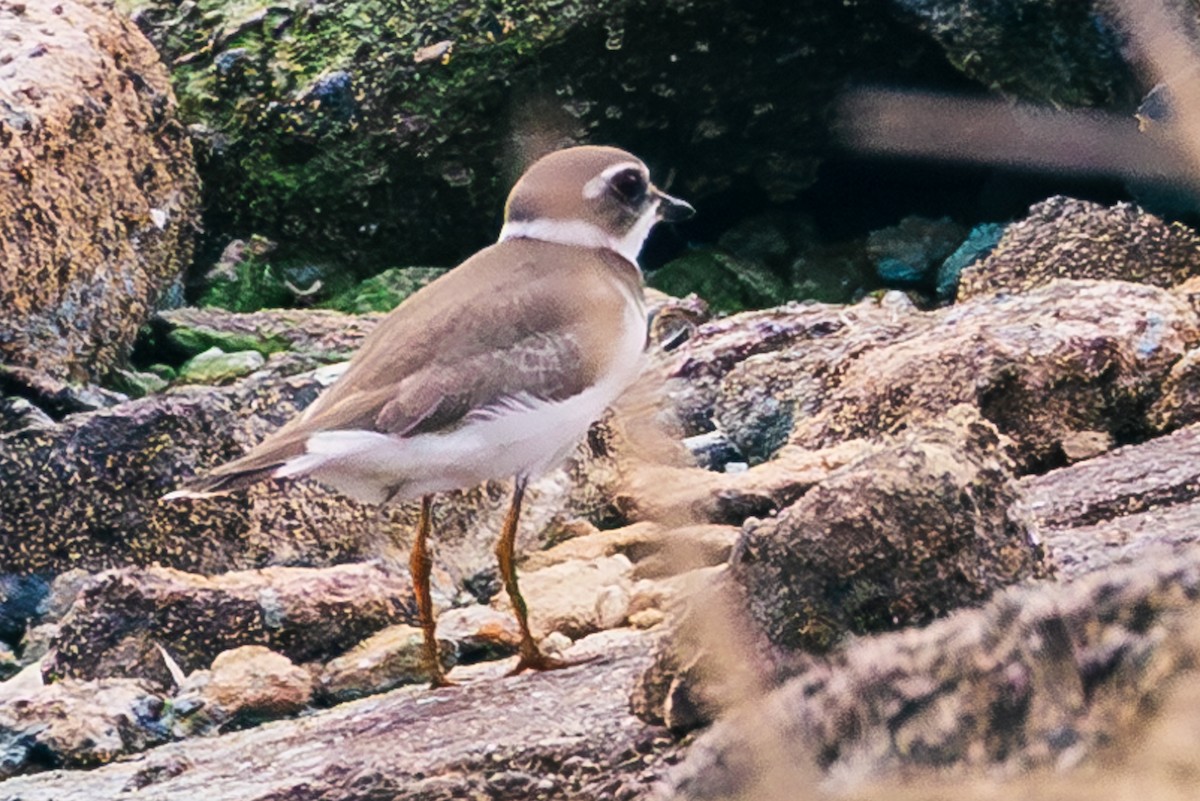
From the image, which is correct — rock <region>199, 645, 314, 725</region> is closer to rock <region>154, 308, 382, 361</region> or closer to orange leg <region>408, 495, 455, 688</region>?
orange leg <region>408, 495, 455, 688</region>

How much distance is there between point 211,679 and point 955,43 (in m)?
5.53

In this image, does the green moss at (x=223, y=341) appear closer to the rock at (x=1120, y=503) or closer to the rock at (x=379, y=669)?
the rock at (x=379, y=669)

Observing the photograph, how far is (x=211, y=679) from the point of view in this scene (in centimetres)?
555

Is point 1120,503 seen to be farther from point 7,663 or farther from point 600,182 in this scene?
point 7,663

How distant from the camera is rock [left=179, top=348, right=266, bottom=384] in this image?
27.7 ft

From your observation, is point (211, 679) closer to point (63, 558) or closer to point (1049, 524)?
point (63, 558)

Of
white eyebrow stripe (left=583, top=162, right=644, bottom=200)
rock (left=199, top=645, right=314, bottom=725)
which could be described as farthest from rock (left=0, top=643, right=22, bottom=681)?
white eyebrow stripe (left=583, top=162, right=644, bottom=200)

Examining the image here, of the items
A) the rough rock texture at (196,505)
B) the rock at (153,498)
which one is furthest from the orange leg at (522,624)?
the rock at (153,498)

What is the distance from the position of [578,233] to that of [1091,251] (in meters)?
3.61

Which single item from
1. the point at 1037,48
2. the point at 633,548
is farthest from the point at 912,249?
the point at 633,548

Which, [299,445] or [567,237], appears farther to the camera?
[567,237]

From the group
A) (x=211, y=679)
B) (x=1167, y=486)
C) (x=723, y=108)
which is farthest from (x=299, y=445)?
(x=723, y=108)

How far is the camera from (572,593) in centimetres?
608

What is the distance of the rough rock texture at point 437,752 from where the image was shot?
4.32m
